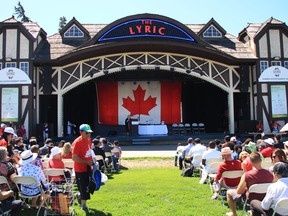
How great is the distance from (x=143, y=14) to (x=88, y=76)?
16.2 ft

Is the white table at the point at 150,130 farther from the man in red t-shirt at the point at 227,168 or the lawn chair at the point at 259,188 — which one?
the lawn chair at the point at 259,188

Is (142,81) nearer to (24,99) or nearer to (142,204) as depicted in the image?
(24,99)

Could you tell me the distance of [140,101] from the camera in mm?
22484

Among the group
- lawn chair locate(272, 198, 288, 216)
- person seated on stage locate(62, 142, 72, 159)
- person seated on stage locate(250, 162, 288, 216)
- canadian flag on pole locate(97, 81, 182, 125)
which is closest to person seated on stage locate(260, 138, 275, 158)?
person seated on stage locate(250, 162, 288, 216)

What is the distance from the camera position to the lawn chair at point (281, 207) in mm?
3639

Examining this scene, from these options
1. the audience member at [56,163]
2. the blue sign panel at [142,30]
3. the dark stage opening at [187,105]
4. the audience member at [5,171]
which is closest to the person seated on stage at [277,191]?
the audience member at [5,171]

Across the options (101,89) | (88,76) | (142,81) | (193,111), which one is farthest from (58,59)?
(193,111)

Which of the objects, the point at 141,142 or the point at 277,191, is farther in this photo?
the point at 141,142

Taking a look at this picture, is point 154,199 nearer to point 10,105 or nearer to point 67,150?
point 67,150

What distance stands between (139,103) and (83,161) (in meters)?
17.1

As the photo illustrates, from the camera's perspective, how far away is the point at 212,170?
6969mm

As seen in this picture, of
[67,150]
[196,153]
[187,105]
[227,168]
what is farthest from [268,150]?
[187,105]

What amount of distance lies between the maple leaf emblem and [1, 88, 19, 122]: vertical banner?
7.07 m

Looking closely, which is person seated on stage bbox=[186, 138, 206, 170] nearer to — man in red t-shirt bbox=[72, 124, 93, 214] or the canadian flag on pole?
man in red t-shirt bbox=[72, 124, 93, 214]
